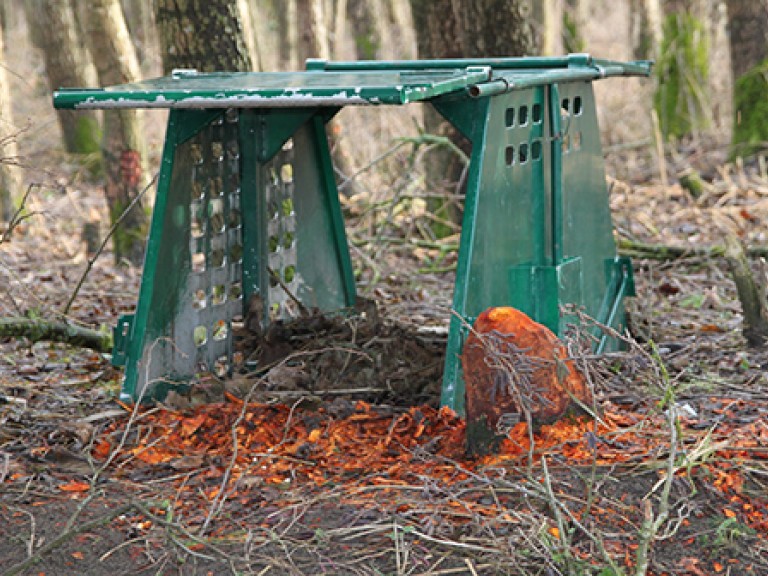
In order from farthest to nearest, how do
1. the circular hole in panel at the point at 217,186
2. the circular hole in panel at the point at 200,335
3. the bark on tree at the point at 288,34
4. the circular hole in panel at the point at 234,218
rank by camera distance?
the bark on tree at the point at 288,34
the circular hole in panel at the point at 234,218
the circular hole in panel at the point at 217,186
the circular hole in panel at the point at 200,335

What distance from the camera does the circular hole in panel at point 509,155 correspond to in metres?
5.21

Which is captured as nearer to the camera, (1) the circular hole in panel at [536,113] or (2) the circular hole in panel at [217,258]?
(1) the circular hole in panel at [536,113]

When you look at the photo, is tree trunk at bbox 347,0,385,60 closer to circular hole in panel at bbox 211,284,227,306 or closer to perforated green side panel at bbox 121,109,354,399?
perforated green side panel at bbox 121,109,354,399

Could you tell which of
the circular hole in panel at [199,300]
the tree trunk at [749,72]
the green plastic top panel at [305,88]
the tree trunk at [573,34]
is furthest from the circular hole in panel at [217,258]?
the tree trunk at [573,34]

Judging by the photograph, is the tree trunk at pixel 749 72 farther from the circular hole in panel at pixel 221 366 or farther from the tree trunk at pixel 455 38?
the circular hole in panel at pixel 221 366

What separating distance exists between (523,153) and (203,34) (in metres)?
2.27

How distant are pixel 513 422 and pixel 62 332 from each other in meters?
2.52

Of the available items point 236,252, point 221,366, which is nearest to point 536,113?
point 236,252

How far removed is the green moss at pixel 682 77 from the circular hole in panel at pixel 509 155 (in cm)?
869

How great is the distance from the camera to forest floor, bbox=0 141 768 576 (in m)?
3.72

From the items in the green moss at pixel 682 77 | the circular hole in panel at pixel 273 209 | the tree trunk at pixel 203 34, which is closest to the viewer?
the circular hole in panel at pixel 273 209

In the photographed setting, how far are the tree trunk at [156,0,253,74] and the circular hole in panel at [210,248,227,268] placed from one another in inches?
59.1

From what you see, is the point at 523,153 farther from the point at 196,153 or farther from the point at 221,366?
the point at 221,366

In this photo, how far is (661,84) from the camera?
46.2ft
